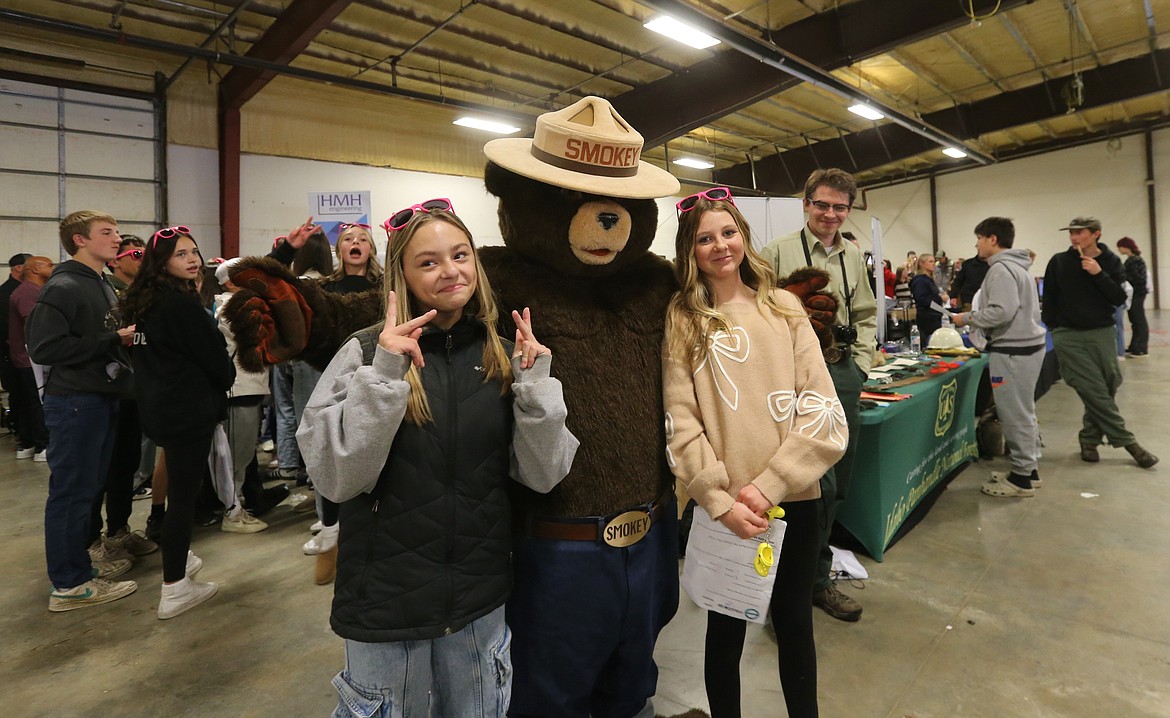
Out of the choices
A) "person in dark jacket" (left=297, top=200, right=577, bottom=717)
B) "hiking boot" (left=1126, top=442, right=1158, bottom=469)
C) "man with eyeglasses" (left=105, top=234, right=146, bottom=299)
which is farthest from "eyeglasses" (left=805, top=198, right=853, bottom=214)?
"hiking boot" (left=1126, top=442, right=1158, bottom=469)

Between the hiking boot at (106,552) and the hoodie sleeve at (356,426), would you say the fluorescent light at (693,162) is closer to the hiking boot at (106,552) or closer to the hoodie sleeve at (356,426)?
the hiking boot at (106,552)

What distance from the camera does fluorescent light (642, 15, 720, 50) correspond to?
5191 millimetres

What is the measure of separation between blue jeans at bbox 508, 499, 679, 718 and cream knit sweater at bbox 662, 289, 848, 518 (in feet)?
0.66

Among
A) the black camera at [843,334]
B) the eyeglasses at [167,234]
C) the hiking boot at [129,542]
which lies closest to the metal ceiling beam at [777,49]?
the black camera at [843,334]

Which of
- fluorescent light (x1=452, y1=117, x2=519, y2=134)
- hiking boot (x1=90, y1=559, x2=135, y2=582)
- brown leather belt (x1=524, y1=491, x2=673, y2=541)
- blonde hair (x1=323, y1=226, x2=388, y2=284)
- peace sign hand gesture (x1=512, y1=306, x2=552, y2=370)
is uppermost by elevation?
fluorescent light (x1=452, y1=117, x2=519, y2=134)

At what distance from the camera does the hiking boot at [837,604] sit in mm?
2338

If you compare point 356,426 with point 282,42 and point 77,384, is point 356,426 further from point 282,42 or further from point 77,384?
point 282,42

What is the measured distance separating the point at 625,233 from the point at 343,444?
719 millimetres

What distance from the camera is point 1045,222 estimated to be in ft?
41.2

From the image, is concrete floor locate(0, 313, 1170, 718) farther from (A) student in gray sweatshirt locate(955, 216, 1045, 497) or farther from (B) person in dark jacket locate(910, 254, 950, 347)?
(B) person in dark jacket locate(910, 254, 950, 347)

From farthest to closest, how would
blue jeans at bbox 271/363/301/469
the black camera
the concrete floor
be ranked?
blue jeans at bbox 271/363/301/469 → the black camera → the concrete floor

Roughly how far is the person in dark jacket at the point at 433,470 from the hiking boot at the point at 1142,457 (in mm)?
4758

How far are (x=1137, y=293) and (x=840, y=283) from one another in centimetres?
839

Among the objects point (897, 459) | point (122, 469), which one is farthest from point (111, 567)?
point (897, 459)
